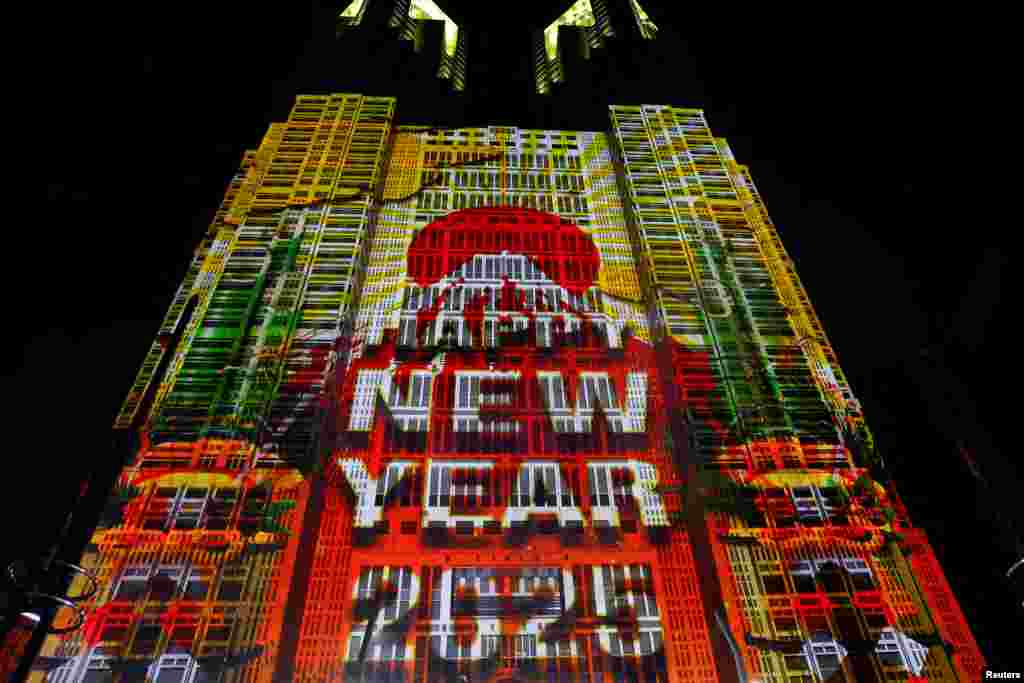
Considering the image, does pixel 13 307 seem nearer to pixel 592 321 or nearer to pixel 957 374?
pixel 592 321

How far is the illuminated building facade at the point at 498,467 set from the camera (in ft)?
28.2

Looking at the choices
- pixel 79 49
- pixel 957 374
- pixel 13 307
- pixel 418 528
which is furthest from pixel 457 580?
pixel 79 49

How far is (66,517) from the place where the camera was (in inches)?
321

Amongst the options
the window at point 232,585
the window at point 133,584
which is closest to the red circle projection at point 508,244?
the window at point 232,585

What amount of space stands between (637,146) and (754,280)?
540cm

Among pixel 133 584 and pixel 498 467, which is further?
pixel 498 467

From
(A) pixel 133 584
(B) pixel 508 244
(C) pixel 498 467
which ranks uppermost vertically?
(B) pixel 508 244

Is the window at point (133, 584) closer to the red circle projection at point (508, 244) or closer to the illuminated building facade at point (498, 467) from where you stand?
the illuminated building facade at point (498, 467)

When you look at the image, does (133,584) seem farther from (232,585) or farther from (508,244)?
(508,244)

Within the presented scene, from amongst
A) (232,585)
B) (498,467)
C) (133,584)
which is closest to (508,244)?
(498,467)

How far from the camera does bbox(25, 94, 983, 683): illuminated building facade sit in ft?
28.2

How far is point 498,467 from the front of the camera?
10.4 metres

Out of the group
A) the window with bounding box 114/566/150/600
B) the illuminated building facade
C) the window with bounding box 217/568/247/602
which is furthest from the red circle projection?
the window with bounding box 114/566/150/600

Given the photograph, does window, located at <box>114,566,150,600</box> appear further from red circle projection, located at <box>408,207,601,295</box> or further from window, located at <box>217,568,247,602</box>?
red circle projection, located at <box>408,207,601,295</box>
